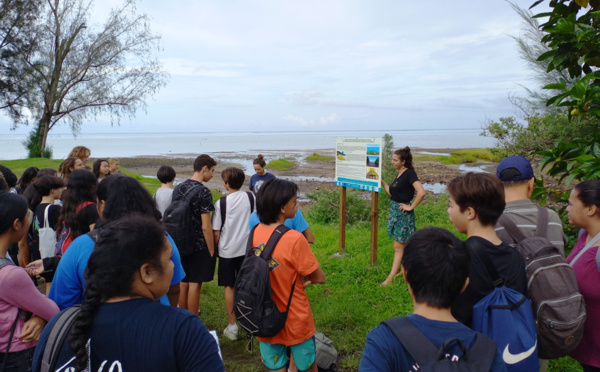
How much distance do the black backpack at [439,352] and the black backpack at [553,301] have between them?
0.81 metres

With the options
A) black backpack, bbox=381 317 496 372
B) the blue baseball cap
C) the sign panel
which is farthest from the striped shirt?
the sign panel

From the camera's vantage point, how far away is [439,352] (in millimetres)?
1462

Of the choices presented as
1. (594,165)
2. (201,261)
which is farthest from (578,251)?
(201,261)

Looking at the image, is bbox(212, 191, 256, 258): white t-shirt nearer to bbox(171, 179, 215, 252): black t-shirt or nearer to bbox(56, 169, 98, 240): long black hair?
bbox(171, 179, 215, 252): black t-shirt

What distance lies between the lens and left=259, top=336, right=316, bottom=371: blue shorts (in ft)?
10.1

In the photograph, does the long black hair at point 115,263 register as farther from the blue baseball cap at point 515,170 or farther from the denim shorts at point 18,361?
the blue baseball cap at point 515,170

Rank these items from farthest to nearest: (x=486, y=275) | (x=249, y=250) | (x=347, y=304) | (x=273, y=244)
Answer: (x=347, y=304), (x=249, y=250), (x=273, y=244), (x=486, y=275)

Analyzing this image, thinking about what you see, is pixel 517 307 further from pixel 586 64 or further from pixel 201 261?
pixel 201 261

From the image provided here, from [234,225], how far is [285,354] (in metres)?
1.91

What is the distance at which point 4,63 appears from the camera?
24219 millimetres

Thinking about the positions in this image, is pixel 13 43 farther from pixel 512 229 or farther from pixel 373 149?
pixel 512 229

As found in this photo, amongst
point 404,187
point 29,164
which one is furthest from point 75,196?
point 29,164

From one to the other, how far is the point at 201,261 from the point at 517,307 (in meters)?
3.62

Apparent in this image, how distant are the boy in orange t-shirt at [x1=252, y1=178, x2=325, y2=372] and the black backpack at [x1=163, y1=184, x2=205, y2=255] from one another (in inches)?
63.7
